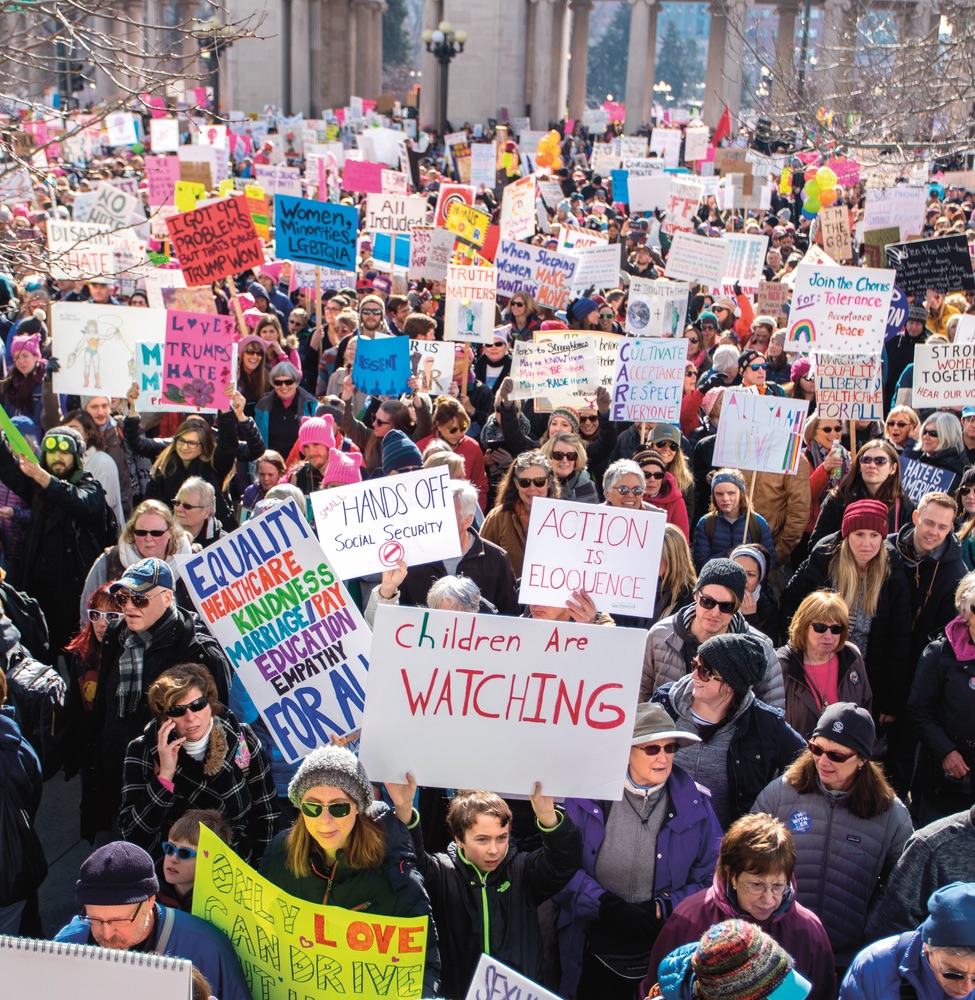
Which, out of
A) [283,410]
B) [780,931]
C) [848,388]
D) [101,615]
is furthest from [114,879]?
[848,388]

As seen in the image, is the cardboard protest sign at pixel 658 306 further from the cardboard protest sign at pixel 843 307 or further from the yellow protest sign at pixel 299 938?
the yellow protest sign at pixel 299 938

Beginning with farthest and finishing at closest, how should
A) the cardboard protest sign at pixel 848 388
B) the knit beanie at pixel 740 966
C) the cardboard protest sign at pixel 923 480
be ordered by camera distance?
the cardboard protest sign at pixel 848 388, the cardboard protest sign at pixel 923 480, the knit beanie at pixel 740 966

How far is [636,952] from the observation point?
13.4 feet

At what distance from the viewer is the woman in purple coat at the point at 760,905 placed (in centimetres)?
364

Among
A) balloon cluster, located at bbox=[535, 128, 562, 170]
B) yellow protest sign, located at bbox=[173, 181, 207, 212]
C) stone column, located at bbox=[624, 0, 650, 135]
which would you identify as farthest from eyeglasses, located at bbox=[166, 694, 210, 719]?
stone column, located at bbox=[624, 0, 650, 135]

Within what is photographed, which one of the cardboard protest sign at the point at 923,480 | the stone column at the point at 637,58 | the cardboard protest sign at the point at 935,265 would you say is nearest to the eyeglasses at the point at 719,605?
the cardboard protest sign at the point at 923,480

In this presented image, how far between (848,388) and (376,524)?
4408mm

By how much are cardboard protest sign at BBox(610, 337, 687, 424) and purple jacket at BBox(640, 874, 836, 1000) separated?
5.32 meters

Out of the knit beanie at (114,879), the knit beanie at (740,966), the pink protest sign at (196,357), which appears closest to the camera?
the knit beanie at (740,966)

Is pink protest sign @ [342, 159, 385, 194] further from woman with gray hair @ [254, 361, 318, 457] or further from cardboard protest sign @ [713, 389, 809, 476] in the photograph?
cardboard protest sign @ [713, 389, 809, 476]

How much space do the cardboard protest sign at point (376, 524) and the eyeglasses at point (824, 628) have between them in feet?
5.56

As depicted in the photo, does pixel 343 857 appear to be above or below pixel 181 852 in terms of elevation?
above

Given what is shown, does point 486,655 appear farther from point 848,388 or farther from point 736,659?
point 848,388

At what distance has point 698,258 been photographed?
1452cm
